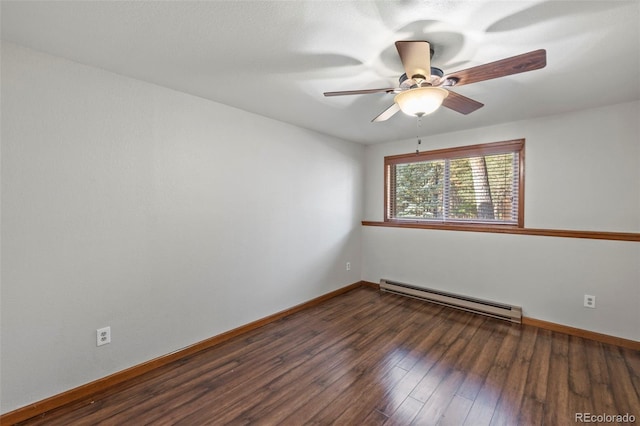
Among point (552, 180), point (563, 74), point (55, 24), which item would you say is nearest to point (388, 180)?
point (552, 180)

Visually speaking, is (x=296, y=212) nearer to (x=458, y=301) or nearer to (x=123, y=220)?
(x=123, y=220)

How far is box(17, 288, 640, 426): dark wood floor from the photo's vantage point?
1.70 m

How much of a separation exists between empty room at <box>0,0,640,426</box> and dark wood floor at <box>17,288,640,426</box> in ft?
0.06

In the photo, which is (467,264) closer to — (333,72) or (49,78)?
(333,72)

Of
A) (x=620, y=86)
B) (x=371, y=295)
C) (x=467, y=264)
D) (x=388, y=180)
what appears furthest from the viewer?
(x=388, y=180)

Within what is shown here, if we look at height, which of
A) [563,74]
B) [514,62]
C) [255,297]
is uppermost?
[563,74]

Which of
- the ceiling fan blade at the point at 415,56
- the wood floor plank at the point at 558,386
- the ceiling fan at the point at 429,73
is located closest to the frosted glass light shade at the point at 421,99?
the ceiling fan at the point at 429,73

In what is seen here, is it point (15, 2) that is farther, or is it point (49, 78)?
point (49, 78)

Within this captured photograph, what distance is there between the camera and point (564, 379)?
2047 mm

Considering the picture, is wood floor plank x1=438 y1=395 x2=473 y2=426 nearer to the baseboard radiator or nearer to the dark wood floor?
the dark wood floor

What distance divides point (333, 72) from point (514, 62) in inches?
42.4

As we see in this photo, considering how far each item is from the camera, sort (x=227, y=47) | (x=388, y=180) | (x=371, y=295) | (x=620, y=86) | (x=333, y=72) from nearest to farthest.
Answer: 1. (x=227, y=47)
2. (x=333, y=72)
3. (x=620, y=86)
4. (x=371, y=295)
5. (x=388, y=180)

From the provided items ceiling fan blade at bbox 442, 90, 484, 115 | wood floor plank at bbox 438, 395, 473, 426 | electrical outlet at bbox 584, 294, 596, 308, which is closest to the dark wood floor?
wood floor plank at bbox 438, 395, 473, 426

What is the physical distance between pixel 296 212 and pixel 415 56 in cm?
219
